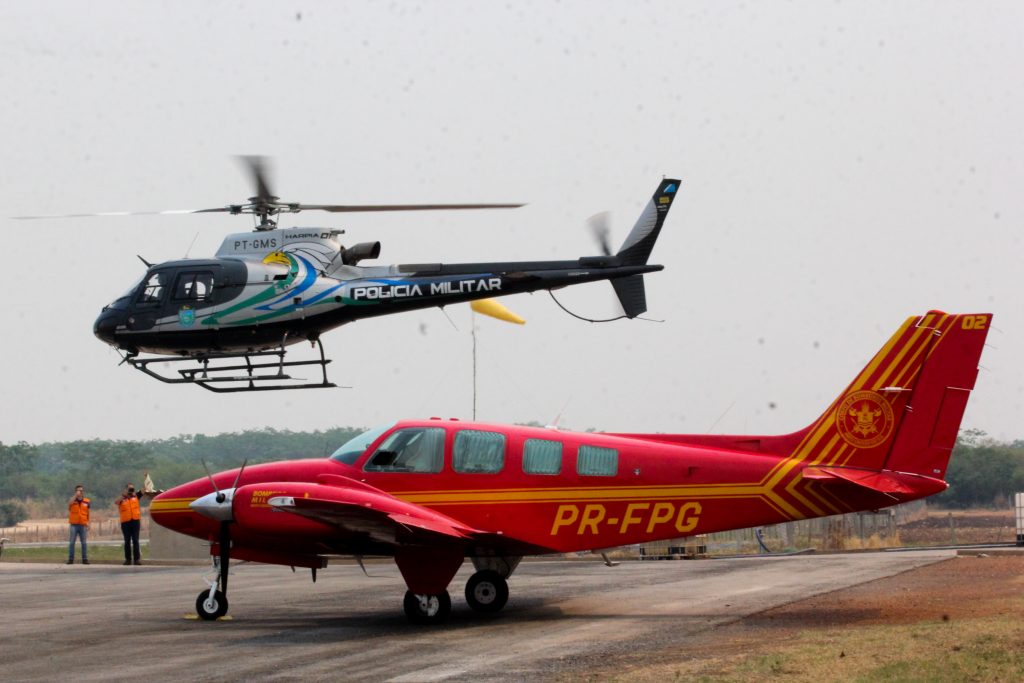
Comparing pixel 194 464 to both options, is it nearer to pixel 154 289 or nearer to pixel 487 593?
pixel 154 289

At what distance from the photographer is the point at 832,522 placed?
3944cm

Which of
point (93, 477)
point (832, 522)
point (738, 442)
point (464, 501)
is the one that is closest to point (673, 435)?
point (738, 442)

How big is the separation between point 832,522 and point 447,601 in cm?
2499

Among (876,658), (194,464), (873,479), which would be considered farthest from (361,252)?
(194,464)

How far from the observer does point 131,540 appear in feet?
103

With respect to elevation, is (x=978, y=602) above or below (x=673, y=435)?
below

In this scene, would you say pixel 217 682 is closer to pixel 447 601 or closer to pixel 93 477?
pixel 447 601

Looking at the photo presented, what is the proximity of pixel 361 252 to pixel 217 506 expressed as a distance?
858 centimetres

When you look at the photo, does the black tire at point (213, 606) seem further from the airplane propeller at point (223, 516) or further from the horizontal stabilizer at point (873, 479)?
the horizontal stabilizer at point (873, 479)

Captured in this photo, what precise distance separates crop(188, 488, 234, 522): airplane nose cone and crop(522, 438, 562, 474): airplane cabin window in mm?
4190

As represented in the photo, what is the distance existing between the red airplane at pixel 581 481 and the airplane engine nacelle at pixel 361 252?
23.4 feet

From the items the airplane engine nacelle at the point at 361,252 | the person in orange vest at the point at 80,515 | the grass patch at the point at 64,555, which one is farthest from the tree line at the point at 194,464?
the airplane engine nacelle at the point at 361,252

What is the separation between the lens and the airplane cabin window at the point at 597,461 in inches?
710

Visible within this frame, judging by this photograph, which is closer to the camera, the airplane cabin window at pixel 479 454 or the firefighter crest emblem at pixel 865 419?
the firefighter crest emblem at pixel 865 419
